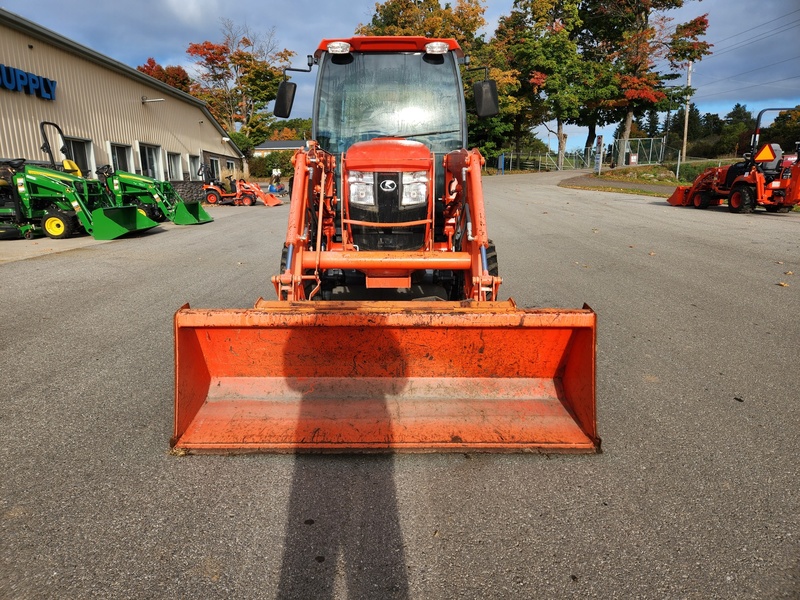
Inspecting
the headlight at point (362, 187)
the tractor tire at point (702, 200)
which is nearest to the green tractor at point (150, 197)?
the headlight at point (362, 187)

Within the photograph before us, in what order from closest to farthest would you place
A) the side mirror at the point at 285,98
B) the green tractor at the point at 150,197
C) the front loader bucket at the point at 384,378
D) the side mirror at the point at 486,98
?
the front loader bucket at the point at 384,378 → the side mirror at the point at 486,98 → the side mirror at the point at 285,98 → the green tractor at the point at 150,197

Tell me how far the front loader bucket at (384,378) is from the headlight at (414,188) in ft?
5.02

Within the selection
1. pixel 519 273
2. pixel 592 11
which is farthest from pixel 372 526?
pixel 592 11

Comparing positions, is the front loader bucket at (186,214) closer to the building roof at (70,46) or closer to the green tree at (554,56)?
the building roof at (70,46)

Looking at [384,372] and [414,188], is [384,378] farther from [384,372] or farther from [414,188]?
[414,188]

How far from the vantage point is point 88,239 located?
12133 millimetres

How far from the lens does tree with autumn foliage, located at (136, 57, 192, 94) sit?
47.4 meters

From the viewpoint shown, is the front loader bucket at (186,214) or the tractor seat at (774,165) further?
the front loader bucket at (186,214)

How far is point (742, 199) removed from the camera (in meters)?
16.1

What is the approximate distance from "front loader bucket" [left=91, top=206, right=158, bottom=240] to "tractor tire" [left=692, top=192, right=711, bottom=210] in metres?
17.8

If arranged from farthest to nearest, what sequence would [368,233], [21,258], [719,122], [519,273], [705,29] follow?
[719,122], [705,29], [21,258], [519,273], [368,233]

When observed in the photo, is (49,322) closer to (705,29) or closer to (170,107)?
(170,107)

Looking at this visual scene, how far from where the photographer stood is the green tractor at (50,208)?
11.8 metres

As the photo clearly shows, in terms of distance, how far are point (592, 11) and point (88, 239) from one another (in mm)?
43668
